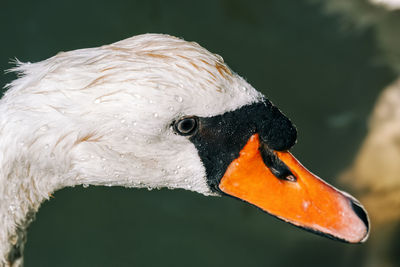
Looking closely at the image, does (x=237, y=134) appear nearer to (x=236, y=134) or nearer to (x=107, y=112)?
(x=236, y=134)

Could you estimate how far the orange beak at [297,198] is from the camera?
238cm

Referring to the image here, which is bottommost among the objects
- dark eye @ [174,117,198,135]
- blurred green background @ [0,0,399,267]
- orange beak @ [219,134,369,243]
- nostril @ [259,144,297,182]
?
blurred green background @ [0,0,399,267]

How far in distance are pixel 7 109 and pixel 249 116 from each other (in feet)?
3.36

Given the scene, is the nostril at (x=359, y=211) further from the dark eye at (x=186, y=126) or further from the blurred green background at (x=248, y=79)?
the blurred green background at (x=248, y=79)

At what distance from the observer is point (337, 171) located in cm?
535

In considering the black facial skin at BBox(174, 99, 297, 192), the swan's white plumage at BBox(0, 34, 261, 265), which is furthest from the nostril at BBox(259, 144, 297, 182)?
the swan's white plumage at BBox(0, 34, 261, 265)

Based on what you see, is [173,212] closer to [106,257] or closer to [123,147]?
[106,257]

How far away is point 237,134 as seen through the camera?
229cm

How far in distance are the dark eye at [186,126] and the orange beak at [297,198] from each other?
0.92ft

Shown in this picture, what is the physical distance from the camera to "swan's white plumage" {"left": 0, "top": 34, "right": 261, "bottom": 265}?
2.03 m

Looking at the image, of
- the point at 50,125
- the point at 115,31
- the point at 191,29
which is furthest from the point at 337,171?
the point at 50,125

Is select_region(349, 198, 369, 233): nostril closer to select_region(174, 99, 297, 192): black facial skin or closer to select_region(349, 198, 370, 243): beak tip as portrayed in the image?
select_region(349, 198, 370, 243): beak tip

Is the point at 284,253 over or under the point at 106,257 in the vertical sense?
over

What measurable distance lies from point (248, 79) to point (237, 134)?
10.9 feet
